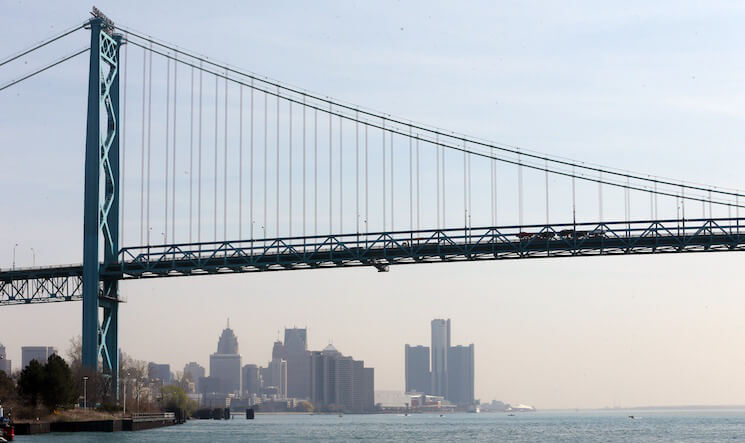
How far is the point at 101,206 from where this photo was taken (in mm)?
94750

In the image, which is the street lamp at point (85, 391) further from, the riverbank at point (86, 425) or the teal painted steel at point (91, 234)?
the riverbank at point (86, 425)

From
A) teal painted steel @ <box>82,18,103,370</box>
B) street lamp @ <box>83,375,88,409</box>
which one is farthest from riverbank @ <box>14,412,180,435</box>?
teal painted steel @ <box>82,18,103,370</box>

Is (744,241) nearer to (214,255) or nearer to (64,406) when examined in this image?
(214,255)

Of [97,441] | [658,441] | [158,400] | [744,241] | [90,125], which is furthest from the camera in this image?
[158,400]

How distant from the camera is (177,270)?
9619cm

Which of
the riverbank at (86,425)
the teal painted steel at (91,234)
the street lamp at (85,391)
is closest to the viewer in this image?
the riverbank at (86,425)

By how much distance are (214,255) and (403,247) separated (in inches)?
615

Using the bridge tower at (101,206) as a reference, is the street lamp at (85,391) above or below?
below

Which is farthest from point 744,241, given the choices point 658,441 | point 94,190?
point 94,190

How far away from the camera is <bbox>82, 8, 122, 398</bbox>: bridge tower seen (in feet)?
309

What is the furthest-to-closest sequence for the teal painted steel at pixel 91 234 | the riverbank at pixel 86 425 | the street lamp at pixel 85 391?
1. the street lamp at pixel 85 391
2. the teal painted steel at pixel 91 234
3. the riverbank at pixel 86 425

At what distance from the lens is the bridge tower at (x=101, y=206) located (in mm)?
94125

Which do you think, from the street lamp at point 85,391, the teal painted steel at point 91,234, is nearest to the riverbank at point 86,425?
the street lamp at point 85,391

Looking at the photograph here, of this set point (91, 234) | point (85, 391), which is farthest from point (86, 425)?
point (91, 234)
